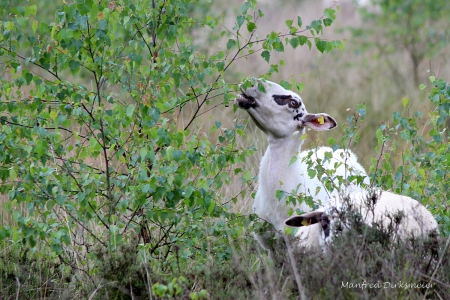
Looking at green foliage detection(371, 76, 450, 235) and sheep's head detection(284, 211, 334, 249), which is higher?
green foliage detection(371, 76, 450, 235)

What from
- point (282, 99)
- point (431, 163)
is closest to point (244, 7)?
point (282, 99)

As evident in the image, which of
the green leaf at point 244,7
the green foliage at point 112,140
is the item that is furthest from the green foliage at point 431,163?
the green leaf at point 244,7

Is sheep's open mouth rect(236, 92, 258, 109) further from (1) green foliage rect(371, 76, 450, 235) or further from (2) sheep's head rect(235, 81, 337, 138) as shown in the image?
(1) green foliage rect(371, 76, 450, 235)

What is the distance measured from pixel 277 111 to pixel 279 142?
280 millimetres

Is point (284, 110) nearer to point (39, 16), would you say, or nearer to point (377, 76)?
point (377, 76)

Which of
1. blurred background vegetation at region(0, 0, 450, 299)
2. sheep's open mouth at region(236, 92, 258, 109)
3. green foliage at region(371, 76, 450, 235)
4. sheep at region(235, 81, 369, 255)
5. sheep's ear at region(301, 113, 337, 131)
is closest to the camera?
blurred background vegetation at region(0, 0, 450, 299)

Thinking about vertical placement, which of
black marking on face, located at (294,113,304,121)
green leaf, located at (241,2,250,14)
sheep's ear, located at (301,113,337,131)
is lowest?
sheep's ear, located at (301,113,337,131)

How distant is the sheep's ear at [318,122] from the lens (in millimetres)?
4977

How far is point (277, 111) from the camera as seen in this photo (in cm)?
488

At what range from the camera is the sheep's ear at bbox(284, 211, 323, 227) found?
4043 millimetres

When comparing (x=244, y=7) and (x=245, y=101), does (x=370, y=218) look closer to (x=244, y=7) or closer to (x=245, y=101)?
(x=245, y=101)

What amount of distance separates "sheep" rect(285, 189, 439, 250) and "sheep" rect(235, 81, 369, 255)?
501 mm

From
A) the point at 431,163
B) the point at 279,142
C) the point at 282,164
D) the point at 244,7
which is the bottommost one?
the point at 431,163

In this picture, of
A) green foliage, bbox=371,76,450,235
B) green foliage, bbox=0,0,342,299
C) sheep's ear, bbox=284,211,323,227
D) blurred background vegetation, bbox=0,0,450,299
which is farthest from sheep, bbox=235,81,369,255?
sheep's ear, bbox=284,211,323,227
